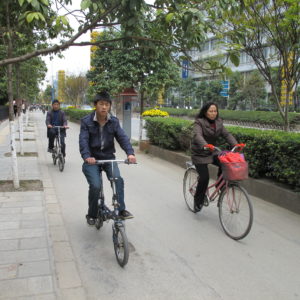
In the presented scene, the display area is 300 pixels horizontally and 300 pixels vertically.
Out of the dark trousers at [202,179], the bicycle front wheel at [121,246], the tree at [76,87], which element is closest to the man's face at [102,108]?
the bicycle front wheel at [121,246]

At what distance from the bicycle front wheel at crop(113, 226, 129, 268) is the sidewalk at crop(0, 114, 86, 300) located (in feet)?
1.52

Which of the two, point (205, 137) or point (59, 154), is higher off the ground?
point (205, 137)

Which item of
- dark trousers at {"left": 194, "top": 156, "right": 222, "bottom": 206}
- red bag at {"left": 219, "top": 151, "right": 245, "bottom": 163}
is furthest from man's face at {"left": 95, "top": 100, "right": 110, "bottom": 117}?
dark trousers at {"left": 194, "top": 156, "right": 222, "bottom": 206}

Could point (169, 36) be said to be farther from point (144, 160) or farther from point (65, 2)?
point (144, 160)

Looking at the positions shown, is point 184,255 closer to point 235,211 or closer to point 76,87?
point 235,211

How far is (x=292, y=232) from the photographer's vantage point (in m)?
5.12

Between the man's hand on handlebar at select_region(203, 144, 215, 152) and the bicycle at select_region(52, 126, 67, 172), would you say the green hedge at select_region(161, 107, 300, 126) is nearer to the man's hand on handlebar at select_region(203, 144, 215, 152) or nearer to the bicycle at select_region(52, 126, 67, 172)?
the bicycle at select_region(52, 126, 67, 172)

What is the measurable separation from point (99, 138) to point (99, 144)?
7 cm

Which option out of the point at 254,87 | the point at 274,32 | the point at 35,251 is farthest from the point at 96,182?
the point at 254,87

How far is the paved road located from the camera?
352cm

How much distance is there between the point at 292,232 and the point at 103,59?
1392cm

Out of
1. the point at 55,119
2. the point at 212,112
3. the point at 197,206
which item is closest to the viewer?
the point at 212,112

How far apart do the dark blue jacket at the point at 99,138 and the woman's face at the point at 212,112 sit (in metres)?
1.40

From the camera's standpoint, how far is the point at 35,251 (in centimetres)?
424
